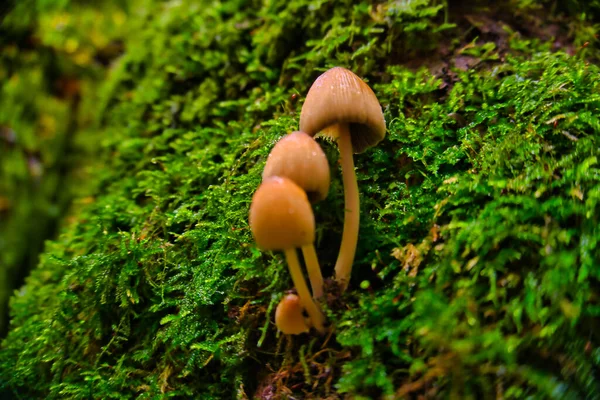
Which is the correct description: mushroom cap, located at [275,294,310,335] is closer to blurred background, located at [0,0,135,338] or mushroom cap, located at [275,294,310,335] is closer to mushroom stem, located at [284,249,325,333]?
mushroom stem, located at [284,249,325,333]

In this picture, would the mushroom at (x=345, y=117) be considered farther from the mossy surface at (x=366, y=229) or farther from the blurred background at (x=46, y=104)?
the blurred background at (x=46, y=104)

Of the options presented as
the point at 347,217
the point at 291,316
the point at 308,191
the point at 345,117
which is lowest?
the point at 291,316

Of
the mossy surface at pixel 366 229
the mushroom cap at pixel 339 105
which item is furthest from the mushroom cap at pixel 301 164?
the mossy surface at pixel 366 229

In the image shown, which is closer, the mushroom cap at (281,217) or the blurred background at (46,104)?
the mushroom cap at (281,217)

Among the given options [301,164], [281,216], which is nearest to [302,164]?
[301,164]

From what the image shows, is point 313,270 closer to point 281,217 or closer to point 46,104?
point 281,217

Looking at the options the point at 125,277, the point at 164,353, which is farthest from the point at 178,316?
the point at 125,277
